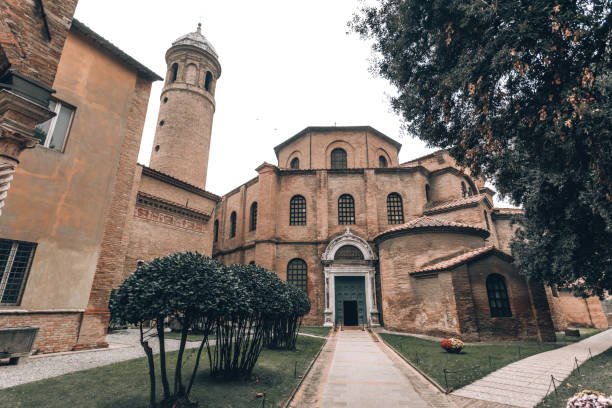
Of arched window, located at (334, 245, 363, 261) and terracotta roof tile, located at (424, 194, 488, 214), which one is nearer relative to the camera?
terracotta roof tile, located at (424, 194, 488, 214)

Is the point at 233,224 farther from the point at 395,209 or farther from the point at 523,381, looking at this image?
the point at 523,381

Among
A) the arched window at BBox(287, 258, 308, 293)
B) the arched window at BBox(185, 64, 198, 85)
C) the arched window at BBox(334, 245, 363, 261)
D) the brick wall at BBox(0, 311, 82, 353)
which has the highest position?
the arched window at BBox(185, 64, 198, 85)

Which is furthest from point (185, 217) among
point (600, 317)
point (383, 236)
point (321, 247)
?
point (600, 317)

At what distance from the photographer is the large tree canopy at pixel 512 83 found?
4934 mm

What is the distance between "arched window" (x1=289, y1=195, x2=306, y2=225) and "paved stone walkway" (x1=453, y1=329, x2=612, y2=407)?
599 inches

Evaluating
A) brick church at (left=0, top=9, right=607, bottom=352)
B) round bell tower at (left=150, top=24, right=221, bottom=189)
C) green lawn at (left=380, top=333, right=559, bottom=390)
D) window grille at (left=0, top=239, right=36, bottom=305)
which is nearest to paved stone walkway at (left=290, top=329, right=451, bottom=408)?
green lawn at (left=380, top=333, right=559, bottom=390)

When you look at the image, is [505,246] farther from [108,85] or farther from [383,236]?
[108,85]

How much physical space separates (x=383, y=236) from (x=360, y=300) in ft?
15.3

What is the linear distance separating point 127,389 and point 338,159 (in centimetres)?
2222

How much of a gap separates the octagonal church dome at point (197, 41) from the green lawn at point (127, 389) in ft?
82.1

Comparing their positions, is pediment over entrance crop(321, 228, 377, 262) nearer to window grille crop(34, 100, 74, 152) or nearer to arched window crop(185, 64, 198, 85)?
window grille crop(34, 100, 74, 152)

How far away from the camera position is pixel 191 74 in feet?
80.9

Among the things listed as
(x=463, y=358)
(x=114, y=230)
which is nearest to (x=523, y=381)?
(x=463, y=358)

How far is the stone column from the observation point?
4105 millimetres
